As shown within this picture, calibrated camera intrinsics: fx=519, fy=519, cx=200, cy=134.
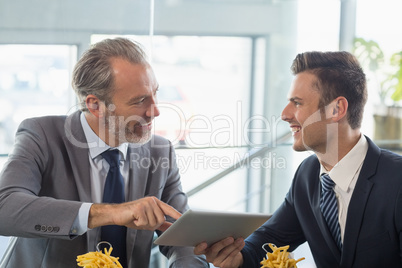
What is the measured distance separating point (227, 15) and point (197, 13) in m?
0.23

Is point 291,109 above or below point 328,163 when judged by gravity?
above

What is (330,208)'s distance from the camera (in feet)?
6.54

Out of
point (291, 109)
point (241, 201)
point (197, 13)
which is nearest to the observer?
point (291, 109)

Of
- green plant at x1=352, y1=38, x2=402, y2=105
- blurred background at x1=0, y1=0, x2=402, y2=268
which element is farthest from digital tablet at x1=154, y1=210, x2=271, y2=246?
green plant at x1=352, y1=38, x2=402, y2=105

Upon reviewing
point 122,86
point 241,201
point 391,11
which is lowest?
point 241,201

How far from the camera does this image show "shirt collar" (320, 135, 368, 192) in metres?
1.98

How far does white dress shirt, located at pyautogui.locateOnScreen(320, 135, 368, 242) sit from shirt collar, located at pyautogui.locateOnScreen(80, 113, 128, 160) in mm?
869

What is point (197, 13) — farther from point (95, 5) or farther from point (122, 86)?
point (122, 86)

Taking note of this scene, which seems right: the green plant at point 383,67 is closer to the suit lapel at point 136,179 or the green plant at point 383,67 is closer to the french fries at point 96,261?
the suit lapel at point 136,179

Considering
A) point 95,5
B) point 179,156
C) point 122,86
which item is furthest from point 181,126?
point 122,86

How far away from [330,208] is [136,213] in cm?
76

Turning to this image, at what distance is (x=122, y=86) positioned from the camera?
2238 millimetres

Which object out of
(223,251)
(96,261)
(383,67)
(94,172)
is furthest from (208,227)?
(383,67)

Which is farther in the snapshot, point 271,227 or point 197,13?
point 197,13
